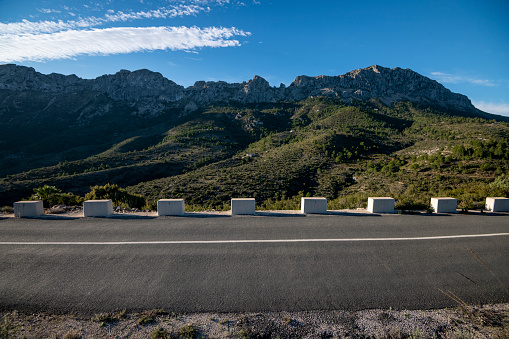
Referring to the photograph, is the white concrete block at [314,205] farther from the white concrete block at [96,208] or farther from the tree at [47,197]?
the tree at [47,197]

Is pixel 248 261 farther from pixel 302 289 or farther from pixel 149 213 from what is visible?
pixel 149 213

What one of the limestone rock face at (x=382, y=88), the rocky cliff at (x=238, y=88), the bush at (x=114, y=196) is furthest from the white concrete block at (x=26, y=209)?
the limestone rock face at (x=382, y=88)

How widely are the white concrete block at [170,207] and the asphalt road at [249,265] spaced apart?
3.06ft

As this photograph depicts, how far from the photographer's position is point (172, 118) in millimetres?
106500

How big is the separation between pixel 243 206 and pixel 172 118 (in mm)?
107453

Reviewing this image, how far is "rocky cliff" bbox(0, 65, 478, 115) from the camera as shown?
118 m

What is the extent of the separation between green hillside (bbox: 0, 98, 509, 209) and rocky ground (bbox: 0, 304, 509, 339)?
7.63m

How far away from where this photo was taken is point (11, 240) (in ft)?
23.9

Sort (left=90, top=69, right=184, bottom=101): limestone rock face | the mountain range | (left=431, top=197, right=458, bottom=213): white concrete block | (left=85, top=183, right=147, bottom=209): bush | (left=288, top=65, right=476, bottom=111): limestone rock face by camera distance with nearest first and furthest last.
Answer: (left=431, top=197, right=458, bottom=213): white concrete block → (left=85, top=183, right=147, bottom=209): bush → the mountain range → (left=288, top=65, right=476, bottom=111): limestone rock face → (left=90, top=69, right=184, bottom=101): limestone rock face

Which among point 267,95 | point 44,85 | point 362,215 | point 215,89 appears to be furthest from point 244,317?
point 44,85

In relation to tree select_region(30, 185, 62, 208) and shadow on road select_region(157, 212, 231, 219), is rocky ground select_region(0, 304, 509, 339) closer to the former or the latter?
shadow on road select_region(157, 212, 231, 219)

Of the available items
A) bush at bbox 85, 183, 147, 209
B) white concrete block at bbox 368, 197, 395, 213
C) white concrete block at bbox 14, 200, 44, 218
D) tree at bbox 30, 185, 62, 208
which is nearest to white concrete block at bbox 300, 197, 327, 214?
white concrete block at bbox 368, 197, 395, 213

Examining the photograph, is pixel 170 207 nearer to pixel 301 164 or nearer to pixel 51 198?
pixel 51 198

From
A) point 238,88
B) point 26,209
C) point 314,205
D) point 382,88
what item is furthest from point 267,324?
point 382,88
